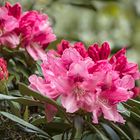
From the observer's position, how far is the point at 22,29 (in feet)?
3.94

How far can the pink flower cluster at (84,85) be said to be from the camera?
2.93ft

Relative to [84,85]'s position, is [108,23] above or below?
below

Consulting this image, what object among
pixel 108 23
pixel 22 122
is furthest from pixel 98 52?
pixel 108 23

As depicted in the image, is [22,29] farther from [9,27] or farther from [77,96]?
[77,96]

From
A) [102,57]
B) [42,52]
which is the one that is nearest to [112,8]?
[42,52]

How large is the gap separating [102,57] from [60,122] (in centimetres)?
16

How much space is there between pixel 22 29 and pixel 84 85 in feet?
1.17

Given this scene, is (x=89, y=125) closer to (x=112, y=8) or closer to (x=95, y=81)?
(x=95, y=81)

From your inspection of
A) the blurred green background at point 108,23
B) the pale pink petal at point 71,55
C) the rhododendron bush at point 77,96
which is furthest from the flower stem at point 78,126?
the blurred green background at point 108,23

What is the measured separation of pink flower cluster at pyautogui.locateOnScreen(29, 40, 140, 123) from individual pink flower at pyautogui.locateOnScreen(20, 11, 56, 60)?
279mm

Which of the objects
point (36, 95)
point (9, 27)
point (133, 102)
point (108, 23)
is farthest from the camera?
point (108, 23)

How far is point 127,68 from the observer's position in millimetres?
1013

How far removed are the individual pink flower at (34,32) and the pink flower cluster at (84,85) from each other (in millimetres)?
279

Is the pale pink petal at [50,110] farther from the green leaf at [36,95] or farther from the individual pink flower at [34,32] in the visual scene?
the individual pink flower at [34,32]
